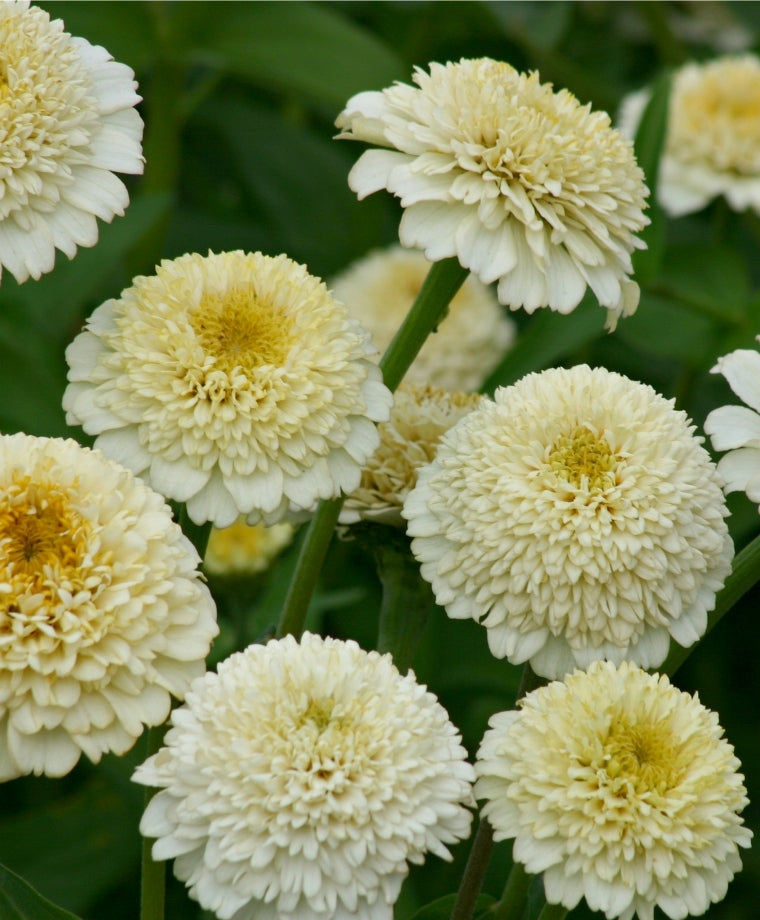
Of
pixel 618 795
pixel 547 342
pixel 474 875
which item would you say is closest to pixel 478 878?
pixel 474 875

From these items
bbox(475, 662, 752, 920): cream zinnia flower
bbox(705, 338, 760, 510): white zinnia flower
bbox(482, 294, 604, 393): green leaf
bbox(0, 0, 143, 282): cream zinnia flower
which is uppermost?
bbox(705, 338, 760, 510): white zinnia flower

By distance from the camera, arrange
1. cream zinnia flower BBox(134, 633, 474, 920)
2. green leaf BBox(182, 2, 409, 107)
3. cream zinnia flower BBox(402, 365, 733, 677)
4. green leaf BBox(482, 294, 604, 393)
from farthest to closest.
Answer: green leaf BBox(182, 2, 409, 107) < green leaf BBox(482, 294, 604, 393) < cream zinnia flower BBox(402, 365, 733, 677) < cream zinnia flower BBox(134, 633, 474, 920)

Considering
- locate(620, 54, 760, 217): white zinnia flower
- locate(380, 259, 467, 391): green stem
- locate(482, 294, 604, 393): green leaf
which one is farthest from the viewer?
locate(620, 54, 760, 217): white zinnia flower

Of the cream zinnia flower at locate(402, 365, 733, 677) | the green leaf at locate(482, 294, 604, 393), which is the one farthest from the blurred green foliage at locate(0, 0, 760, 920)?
the cream zinnia flower at locate(402, 365, 733, 677)

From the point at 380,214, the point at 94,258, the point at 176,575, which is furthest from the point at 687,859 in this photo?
the point at 380,214

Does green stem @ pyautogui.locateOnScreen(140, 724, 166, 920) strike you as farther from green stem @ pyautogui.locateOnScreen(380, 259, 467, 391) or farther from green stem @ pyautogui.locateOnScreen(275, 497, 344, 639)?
green stem @ pyautogui.locateOnScreen(380, 259, 467, 391)

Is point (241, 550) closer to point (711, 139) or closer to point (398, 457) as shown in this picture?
point (398, 457)

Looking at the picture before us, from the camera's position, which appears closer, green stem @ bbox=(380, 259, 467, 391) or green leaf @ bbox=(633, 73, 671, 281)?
green stem @ bbox=(380, 259, 467, 391)

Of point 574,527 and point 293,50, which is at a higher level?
point 574,527
